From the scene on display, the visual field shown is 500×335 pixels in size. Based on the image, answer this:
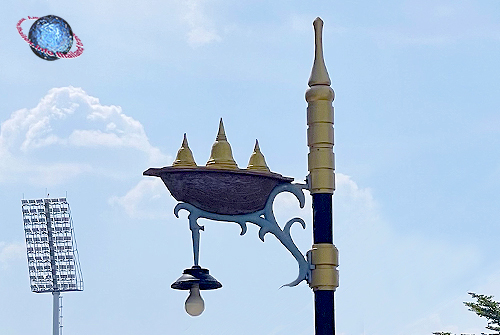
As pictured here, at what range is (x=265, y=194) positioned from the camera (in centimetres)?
1482

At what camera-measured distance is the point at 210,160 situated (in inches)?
575

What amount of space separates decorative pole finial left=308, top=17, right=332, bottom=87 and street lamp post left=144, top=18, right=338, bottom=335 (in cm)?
1

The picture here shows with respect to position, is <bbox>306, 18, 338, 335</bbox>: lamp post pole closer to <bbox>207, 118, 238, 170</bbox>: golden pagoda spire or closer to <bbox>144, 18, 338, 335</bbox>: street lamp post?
<bbox>144, 18, 338, 335</bbox>: street lamp post

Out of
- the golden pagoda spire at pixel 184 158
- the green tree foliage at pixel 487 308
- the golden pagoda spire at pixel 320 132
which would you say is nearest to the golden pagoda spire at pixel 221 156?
the golden pagoda spire at pixel 184 158

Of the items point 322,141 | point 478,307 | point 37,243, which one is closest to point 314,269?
point 322,141

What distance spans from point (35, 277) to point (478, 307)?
41.2 m

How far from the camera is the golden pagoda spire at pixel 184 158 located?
14.4 meters

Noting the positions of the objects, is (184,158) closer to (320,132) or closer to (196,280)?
(196,280)

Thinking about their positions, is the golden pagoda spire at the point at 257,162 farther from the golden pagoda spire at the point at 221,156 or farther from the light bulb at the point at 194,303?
the light bulb at the point at 194,303

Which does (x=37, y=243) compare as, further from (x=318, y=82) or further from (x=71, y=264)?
(x=318, y=82)

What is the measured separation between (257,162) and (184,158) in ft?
3.29

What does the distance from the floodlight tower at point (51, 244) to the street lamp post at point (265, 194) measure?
5179cm

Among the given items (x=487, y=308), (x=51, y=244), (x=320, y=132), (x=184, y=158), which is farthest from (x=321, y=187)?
(x=51, y=244)

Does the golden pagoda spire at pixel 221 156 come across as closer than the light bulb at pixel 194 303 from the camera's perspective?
No
